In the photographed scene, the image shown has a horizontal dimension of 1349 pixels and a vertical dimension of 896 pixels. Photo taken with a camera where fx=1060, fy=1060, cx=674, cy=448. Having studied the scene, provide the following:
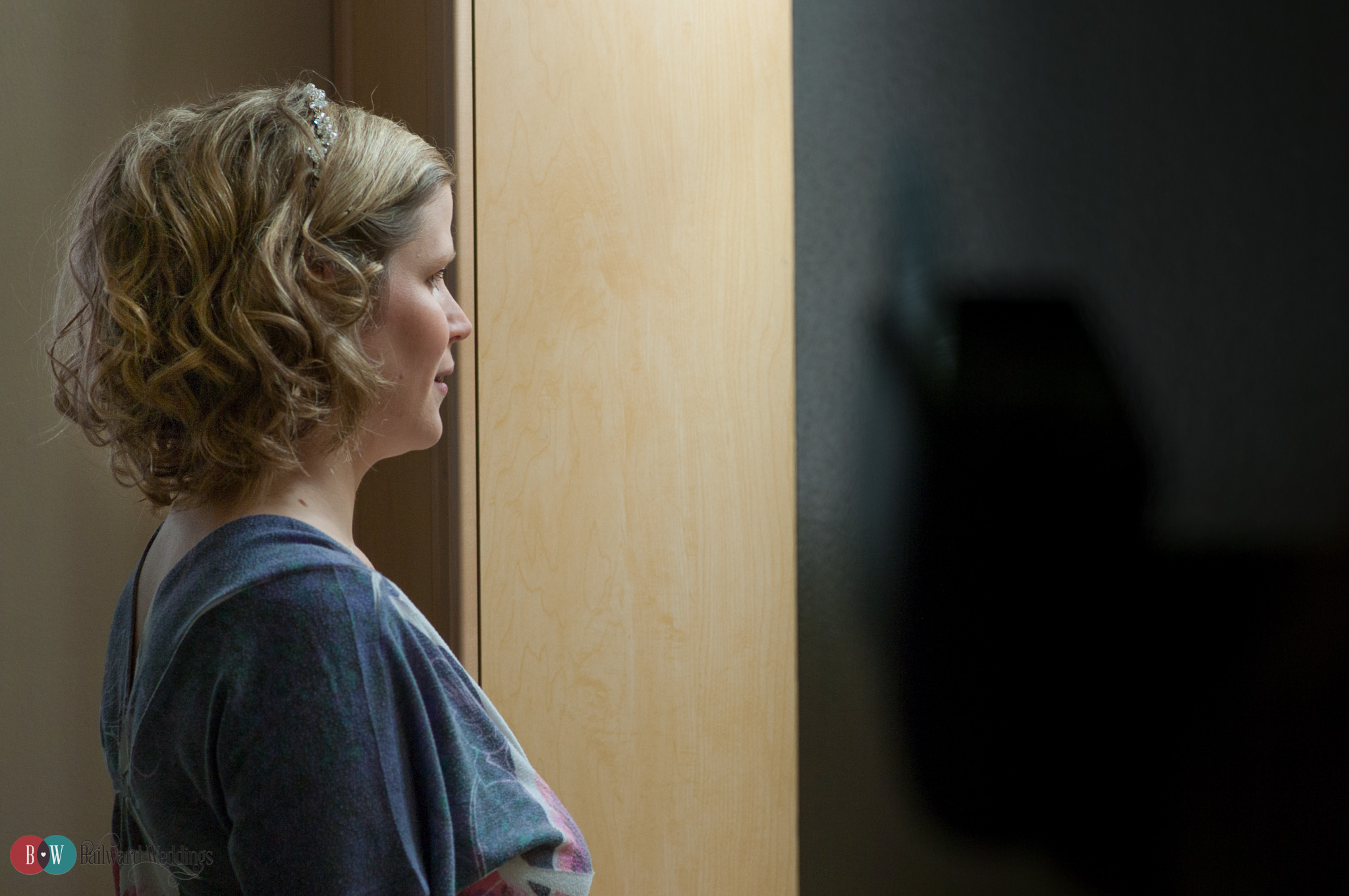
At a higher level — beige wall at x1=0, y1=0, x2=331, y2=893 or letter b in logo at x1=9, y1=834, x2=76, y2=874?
beige wall at x1=0, y1=0, x2=331, y2=893

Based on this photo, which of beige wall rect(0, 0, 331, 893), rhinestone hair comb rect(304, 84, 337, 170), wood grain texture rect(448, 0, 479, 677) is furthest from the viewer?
beige wall rect(0, 0, 331, 893)

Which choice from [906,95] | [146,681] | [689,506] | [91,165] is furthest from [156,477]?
[906,95]

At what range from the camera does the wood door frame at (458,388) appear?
1.35 meters

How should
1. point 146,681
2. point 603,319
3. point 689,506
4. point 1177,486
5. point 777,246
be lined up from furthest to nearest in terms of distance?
point 777,246, point 689,506, point 603,319, point 1177,486, point 146,681

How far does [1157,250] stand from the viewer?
48.0 inches

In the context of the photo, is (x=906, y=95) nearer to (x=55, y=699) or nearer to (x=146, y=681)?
(x=146, y=681)

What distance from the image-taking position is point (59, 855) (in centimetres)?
155

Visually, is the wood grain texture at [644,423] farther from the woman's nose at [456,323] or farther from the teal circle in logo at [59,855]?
the teal circle in logo at [59,855]

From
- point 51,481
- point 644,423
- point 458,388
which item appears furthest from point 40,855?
point 644,423

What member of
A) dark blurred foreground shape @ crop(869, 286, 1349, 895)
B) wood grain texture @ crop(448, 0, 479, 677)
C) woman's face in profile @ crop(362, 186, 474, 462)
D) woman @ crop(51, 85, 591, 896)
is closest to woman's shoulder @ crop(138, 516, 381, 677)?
woman @ crop(51, 85, 591, 896)

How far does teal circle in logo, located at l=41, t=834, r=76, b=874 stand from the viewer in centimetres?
155

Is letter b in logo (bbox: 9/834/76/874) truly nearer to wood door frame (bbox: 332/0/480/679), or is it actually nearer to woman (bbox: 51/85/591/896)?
wood door frame (bbox: 332/0/480/679)

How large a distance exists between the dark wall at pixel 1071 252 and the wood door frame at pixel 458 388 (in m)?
0.58

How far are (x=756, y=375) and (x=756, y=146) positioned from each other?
0.36m
